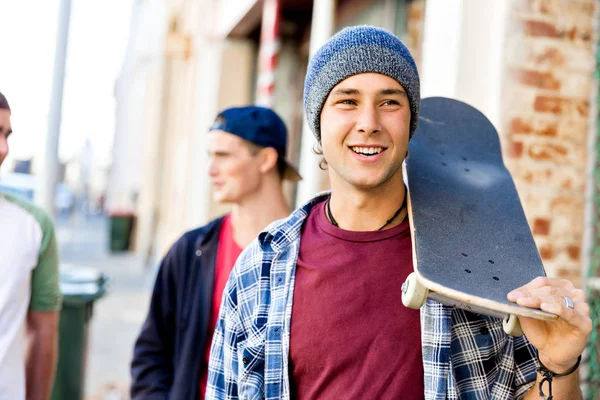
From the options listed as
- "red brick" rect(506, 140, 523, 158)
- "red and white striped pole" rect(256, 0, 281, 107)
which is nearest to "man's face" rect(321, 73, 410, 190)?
"red brick" rect(506, 140, 523, 158)

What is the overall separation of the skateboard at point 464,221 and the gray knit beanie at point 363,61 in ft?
0.40

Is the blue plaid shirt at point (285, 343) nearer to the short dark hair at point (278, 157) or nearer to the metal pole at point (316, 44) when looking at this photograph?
the short dark hair at point (278, 157)

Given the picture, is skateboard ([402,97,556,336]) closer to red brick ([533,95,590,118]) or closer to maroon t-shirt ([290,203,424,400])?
maroon t-shirt ([290,203,424,400])

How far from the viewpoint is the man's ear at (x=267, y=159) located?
3.20 metres

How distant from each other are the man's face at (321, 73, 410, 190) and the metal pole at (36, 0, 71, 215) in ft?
9.85

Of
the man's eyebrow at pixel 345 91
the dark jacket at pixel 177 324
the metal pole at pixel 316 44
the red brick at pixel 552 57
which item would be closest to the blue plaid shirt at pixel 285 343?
the man's eyebrow at pixel 345 91

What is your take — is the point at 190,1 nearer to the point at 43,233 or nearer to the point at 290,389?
the point at 43,233

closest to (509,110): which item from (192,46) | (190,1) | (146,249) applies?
(192,46)

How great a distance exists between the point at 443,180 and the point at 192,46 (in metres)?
9.85

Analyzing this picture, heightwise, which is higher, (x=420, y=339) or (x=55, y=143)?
(x=55, y=143)

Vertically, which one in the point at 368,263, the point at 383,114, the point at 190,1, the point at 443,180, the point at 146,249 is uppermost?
the point at 190,1

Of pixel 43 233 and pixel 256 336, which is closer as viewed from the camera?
pixel 256 336

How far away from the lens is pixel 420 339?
1697mm

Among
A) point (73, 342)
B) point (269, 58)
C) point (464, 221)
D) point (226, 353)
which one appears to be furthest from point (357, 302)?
point (269, 58)
